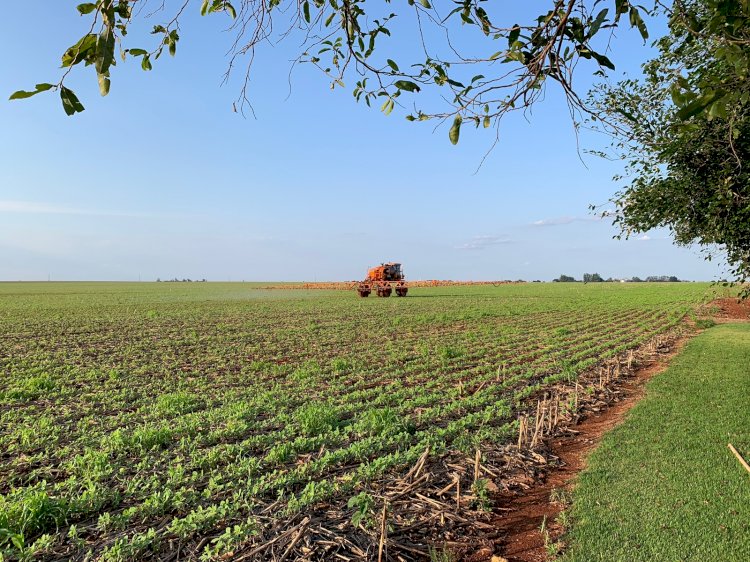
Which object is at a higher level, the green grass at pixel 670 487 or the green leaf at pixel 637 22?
the green leaf at pixel 637 22

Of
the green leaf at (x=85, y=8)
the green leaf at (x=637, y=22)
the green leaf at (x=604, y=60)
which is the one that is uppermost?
the green leaf at (x=637, y=22)

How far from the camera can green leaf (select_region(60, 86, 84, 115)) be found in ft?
6.41

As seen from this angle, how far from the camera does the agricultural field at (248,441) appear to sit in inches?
169

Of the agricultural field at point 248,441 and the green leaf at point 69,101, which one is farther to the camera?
the agricultural field at point 248,441

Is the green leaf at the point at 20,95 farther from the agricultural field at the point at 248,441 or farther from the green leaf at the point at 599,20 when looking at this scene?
the agricultural field at the point at 248,441

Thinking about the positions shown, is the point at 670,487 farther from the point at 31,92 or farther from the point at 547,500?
the point at 31,92

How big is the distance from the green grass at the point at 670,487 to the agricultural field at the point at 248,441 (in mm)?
1160

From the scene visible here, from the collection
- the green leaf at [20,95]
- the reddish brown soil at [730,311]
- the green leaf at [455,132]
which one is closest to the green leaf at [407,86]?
the green leaf at [455,132]

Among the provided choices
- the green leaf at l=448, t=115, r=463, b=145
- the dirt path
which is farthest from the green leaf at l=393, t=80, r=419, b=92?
the dirt path

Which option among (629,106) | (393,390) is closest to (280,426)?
(393,390)

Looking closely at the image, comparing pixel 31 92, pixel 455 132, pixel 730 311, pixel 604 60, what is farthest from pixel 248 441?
pixel 730 311

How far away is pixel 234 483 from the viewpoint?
5316 mm

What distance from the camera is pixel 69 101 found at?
1.97 metres

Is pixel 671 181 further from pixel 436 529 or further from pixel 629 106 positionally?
pixel 436 529
